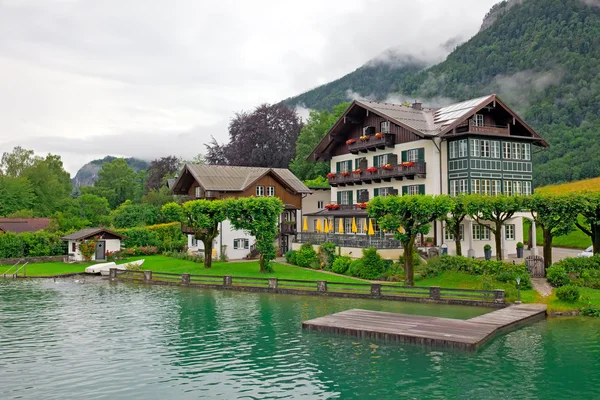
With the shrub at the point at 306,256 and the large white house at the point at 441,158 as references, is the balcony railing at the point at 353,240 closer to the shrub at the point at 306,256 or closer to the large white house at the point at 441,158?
the large white house at the point at 441,158

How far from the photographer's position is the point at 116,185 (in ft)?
402

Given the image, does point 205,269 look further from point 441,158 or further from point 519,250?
point 519,250

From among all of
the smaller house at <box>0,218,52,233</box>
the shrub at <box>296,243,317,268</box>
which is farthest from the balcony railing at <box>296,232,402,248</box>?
the smaller house at <box>0,218,52,233</box>

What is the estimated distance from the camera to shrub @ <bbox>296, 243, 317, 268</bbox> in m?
51.4

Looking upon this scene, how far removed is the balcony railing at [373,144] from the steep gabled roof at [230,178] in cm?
867

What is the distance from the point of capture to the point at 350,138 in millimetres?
58906

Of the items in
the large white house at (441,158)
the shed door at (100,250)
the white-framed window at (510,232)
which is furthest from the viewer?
the shed door at (100,250)

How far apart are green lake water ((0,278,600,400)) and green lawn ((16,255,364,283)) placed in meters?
11.8

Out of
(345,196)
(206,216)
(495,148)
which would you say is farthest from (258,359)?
(345,196)

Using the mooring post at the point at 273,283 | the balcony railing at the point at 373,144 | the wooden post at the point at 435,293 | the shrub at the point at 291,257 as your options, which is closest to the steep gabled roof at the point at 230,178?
the balcony railing at the point at 373,144

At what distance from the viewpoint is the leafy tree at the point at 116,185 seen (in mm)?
119812

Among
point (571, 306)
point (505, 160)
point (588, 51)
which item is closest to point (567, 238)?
point (505, 160)

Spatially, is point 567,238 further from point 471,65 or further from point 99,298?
point 471,65

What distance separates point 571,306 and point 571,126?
86.3 metres
